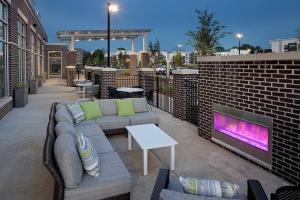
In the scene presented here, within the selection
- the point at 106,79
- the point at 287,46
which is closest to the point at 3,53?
the point at 106,79

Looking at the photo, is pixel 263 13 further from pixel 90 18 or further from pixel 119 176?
pixel 119 176

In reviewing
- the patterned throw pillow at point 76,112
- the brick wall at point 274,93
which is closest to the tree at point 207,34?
the brick wall at point 274,93

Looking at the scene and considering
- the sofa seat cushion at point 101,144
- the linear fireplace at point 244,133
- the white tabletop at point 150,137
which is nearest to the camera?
the sofa seat cushion at point 101,144

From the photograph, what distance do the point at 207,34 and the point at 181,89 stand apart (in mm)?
6869

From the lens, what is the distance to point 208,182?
8.70ft

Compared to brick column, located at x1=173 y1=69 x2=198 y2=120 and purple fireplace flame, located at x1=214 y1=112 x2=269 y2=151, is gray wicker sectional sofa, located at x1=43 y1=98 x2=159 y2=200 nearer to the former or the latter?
purple fireplace flame, located at x1=214 y1=112 x2=269 y2=151

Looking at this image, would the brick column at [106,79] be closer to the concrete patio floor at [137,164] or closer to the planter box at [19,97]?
the planter box at [19,97]

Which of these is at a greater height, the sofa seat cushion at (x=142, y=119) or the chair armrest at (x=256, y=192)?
the sofa seat cushion at (x=142, y=119)

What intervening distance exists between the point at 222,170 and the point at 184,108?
13.3 feet

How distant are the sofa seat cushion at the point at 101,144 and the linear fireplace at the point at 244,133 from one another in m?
2.61

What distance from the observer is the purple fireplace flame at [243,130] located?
16.8 feet

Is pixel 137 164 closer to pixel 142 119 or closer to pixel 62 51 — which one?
pixel 142 119

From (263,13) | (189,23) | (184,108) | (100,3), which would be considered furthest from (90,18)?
(184,108)

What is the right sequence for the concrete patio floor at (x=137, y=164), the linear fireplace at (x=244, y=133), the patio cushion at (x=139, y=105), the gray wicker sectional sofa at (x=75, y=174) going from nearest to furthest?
the gray wicker sectional sofa at (x=75, y=174), the concrete patio floor at (x=137, y=164), the linear fireplace at (x=244, y=133), the patio cushion at (x=139, y=105)
